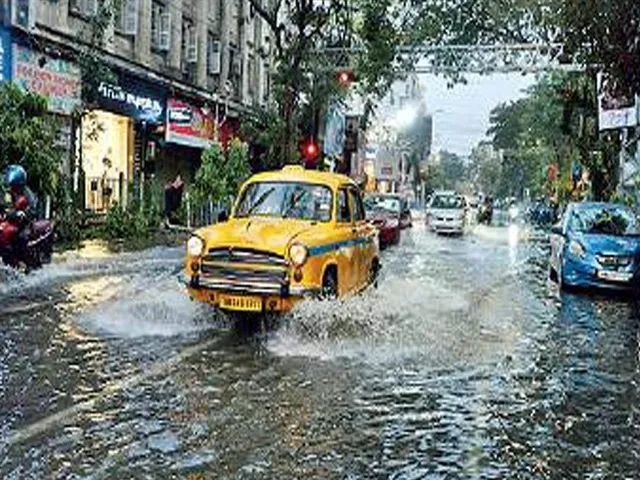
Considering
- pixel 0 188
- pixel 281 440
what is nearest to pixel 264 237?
pixel 281 440

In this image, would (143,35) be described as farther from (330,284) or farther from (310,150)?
(330,284)

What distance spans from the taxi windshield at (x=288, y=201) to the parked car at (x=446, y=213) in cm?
2992

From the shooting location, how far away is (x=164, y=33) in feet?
112

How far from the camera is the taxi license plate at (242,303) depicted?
36.2ft

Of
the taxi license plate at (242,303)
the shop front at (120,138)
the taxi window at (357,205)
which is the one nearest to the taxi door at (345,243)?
the taxi window at (357,205)

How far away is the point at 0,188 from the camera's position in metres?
16.9

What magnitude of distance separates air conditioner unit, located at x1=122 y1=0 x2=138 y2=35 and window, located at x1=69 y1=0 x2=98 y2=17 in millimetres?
2934

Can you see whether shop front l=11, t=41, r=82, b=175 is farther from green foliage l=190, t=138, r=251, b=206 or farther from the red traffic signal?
the red traffic signal

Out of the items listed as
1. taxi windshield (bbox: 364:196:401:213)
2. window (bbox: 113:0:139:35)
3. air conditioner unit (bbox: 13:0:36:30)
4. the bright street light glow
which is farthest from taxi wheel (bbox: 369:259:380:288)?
the bright street light glow

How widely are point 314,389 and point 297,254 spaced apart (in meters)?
2.61

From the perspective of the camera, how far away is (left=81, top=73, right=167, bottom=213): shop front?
2861cm

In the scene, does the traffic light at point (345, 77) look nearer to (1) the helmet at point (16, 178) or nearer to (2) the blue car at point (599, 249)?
(2) the blue car at point (599, 249)

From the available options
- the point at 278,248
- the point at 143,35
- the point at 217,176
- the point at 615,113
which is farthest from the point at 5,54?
the point at 615,113

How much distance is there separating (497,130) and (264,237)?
106 meters
